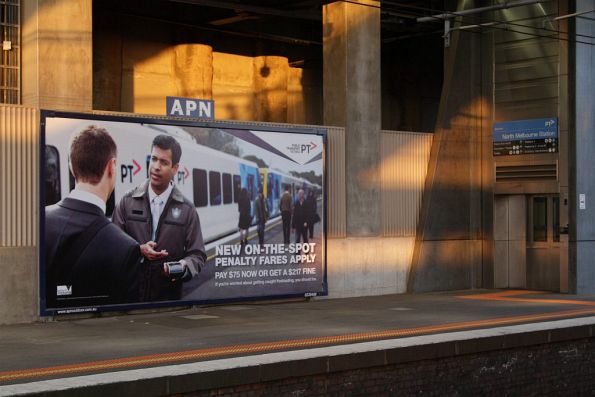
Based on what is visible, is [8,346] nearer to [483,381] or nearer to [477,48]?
[483,381]

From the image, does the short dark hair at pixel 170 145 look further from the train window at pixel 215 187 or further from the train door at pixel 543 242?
the train door at pixel 543 242

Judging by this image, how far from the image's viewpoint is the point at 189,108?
1900 cm

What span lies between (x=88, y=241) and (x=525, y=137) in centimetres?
1155

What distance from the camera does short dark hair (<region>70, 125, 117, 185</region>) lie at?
16.4 metres

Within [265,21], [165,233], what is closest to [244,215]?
[165,233]

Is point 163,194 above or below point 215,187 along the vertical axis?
below

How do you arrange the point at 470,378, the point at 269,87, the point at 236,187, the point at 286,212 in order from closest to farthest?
the point at 470,378
the point at 236,187
the point at 286,212
the point at 269,87

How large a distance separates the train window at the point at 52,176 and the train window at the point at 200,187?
9.46 feet

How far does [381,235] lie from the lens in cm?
2170

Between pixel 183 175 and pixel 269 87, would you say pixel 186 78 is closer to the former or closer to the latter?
pixel 269 87

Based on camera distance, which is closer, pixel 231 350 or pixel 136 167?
pixel 231 350

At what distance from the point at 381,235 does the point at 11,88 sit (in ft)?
29.7

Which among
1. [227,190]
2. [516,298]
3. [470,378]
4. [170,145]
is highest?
[170,145]

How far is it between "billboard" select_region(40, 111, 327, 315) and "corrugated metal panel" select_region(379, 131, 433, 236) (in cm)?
217
